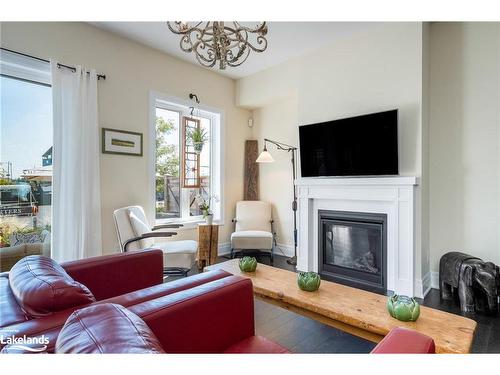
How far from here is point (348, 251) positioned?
332 centimetres

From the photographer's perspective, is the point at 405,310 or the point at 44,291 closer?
the point at 44,291

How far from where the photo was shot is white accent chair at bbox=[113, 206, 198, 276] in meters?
2.85

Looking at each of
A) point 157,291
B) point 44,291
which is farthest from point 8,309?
point 157,291

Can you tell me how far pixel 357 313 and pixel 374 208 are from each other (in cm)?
177

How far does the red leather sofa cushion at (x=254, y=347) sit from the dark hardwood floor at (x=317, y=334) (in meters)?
0.76

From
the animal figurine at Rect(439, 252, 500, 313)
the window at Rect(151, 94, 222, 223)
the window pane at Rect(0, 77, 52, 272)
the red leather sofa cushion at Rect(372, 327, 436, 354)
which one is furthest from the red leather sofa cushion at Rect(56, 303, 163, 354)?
the window at Rect(151, 94, 222, 223)

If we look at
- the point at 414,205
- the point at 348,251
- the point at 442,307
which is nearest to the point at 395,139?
the point at 414,205

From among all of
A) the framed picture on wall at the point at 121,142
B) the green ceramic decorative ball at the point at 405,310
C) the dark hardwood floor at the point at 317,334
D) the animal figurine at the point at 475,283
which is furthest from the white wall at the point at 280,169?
the green ceramic decorative ball at the point at 405,310

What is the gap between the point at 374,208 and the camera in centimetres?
304

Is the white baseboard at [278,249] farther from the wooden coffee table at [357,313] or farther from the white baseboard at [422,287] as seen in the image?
the wooden coffee table at [357,313]

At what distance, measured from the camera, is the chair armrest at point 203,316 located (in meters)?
1.05

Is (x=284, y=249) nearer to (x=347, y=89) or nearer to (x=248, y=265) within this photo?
(x=248, y=265)

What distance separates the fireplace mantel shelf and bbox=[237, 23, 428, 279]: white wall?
0.19 metres

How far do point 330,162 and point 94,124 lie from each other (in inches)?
106
